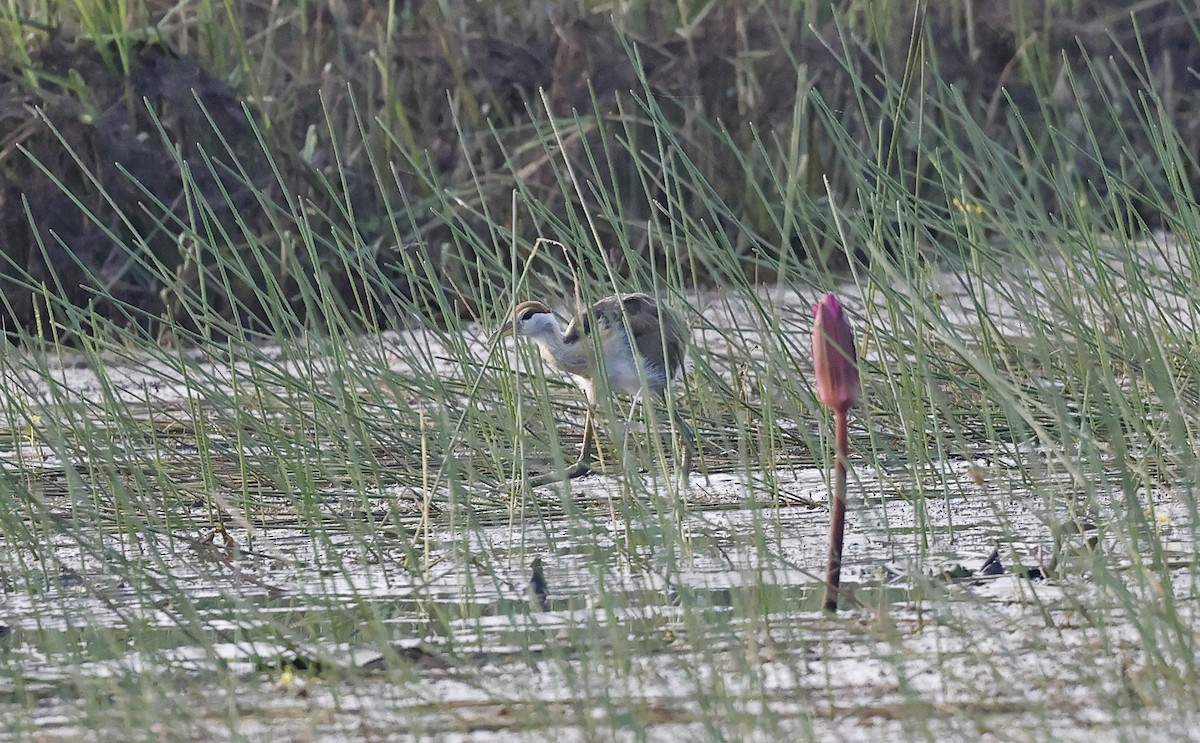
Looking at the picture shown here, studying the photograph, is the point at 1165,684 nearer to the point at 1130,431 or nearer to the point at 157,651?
the point at 157,651

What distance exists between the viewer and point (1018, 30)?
7172mm

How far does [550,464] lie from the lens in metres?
3.79

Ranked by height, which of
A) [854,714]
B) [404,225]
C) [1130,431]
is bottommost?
[854,714]

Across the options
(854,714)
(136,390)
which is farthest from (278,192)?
(854,714)

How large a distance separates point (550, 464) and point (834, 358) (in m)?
1.57

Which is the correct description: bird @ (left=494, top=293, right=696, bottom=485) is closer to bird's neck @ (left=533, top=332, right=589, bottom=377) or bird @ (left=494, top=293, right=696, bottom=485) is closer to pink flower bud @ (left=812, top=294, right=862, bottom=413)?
bird's neck @ (left=533, top=332, right=589, bottom=377)

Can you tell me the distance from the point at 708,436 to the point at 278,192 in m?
2.77

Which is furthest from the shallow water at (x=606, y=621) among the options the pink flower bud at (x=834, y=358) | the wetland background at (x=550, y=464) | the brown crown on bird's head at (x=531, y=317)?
the brown crown on bird's head at (x=531, y=317)

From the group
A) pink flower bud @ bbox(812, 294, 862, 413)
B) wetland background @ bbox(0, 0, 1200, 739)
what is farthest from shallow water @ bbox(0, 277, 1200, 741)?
pink flower bud @ bbox(812, 294, 862, 413)

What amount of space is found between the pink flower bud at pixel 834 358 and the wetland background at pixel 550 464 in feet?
0.43

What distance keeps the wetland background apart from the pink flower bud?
130 millimetres

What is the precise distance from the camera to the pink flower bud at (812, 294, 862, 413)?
7.39ft

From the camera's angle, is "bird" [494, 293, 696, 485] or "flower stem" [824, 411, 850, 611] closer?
"flower stem" [824, 411, 850, 611]

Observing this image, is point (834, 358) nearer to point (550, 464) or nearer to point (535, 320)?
point (550, 464)
